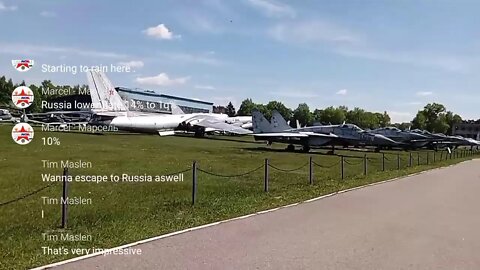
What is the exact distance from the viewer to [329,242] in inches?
328

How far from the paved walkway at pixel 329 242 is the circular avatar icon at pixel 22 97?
3.76 metres

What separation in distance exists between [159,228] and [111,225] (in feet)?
2.92

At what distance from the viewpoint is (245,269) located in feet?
21.3

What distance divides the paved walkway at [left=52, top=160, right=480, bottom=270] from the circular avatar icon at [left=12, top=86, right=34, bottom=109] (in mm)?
3762

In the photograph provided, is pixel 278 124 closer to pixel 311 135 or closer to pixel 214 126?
pixel 311 135

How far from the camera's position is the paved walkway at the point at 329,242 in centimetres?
684

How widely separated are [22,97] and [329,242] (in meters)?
6.19

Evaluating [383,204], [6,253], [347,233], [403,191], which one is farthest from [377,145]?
[6,253]

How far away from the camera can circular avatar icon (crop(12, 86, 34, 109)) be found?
918 cm

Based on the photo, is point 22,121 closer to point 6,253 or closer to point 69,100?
point 69,100

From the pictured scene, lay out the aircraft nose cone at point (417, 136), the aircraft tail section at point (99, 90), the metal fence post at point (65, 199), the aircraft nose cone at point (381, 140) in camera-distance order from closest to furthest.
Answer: the metal fence post at point (65, 199) < the aircraft tail section at point (99, 90) < the aircraft nose cone at point (381, 140) < the aircraft nose cone at point (417, 136)

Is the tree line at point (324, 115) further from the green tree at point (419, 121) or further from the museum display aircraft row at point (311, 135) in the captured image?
the museum display aircraft row at point (311, 135)

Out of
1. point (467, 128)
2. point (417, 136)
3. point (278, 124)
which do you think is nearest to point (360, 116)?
point (467, 128)

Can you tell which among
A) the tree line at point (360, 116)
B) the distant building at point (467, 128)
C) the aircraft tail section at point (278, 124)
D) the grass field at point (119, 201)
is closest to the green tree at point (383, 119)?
the tree line at point (360, 116)
